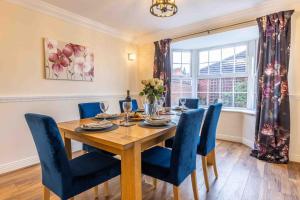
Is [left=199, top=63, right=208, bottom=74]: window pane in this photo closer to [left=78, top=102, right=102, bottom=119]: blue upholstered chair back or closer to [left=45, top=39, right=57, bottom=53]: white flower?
[left=78, top=102, right=102, bottom=119]: blue upholstered chair back

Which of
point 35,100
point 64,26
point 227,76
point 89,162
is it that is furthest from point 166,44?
point 89,162

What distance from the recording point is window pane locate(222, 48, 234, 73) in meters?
3.80

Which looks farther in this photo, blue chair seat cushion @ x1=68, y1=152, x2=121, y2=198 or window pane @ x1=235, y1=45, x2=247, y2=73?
window pane @ x1=235, y1=45, x2=247, y2=73

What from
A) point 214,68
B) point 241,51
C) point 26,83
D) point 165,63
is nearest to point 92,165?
point 26,83

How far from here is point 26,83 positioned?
2469 mm

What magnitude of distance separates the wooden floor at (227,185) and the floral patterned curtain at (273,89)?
26 cm

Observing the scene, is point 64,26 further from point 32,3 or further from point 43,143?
point 43,143

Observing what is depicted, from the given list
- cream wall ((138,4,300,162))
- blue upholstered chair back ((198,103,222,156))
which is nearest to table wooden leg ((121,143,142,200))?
blue upholstered chair back ((198,103,222,156))

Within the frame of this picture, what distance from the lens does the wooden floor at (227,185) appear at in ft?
5.88

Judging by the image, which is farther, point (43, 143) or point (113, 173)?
point (113, 173)

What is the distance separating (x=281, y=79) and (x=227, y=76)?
1.37 metres

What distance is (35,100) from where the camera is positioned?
8.39 feet

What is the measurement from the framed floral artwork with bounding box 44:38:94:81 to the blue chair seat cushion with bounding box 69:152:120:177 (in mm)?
1726

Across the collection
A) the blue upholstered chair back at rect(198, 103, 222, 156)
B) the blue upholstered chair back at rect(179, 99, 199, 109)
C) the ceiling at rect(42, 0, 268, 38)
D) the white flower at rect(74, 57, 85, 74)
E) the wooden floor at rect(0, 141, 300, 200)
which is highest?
the ceiling at rect(42, 0, 268, 38)
